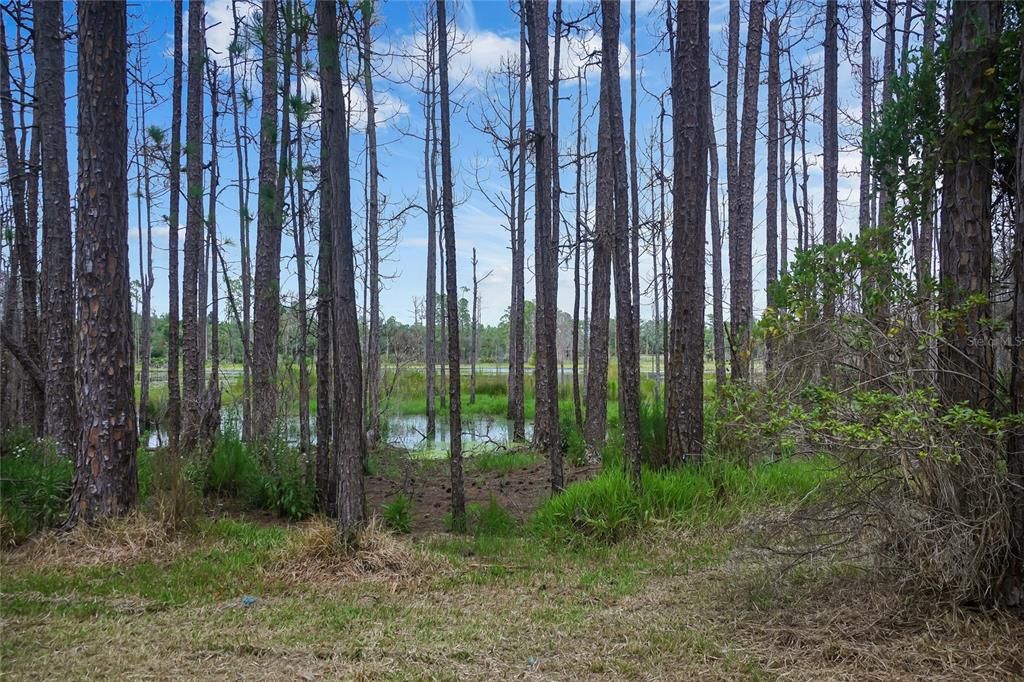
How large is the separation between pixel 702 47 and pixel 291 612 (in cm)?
683

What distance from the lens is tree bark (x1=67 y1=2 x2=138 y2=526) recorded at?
550 centimetres

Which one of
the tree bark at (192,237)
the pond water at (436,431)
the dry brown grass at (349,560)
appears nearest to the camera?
the dry brown grass at (349,560)

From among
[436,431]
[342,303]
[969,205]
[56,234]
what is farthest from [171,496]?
[436,431]

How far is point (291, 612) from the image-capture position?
13.4 ft

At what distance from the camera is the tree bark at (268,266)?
7879 mm

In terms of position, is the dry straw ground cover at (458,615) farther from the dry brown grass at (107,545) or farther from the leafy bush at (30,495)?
the leafy bush at (30,495)

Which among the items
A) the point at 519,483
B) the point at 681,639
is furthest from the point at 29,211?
the point at 681,639

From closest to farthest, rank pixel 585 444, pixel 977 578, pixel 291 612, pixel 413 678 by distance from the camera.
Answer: pixel 413 678, pixel 977 578, pixel 291 612, pixel 585 444

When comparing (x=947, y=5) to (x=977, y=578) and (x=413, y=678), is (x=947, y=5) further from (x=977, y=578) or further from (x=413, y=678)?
(x=413, y=678)

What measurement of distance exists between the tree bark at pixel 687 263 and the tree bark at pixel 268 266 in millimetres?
4356

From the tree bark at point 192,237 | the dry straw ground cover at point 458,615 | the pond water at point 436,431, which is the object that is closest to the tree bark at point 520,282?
the pond water at point 436,431

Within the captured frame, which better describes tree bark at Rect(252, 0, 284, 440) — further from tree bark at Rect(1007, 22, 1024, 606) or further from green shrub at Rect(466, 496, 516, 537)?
tree bark at Rect(1007, 22, 1024, 606)

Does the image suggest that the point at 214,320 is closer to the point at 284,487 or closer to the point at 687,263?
the point at 284,487

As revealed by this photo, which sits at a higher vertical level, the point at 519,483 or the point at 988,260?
the point at 988,260
